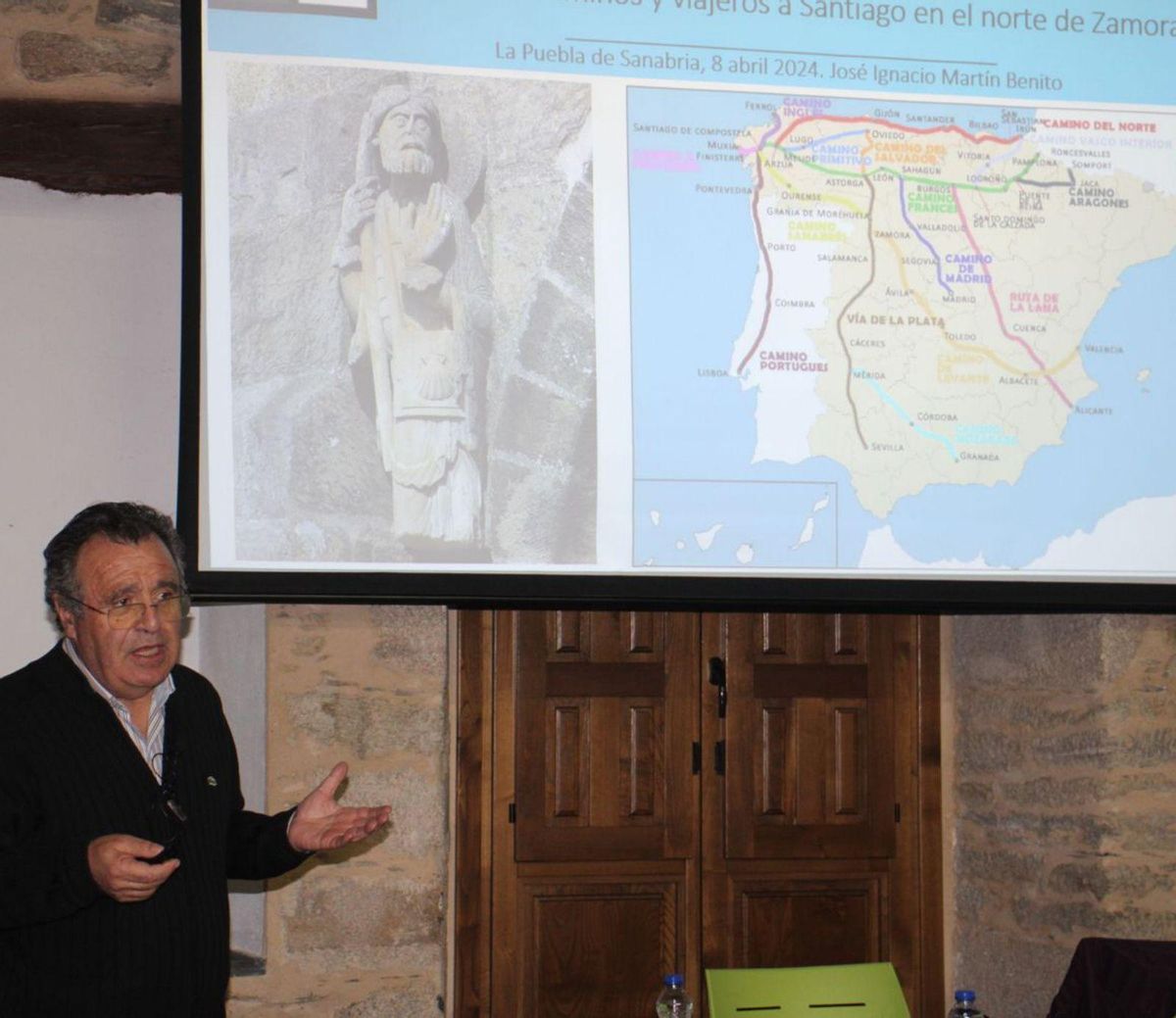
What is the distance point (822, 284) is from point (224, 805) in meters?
1.66

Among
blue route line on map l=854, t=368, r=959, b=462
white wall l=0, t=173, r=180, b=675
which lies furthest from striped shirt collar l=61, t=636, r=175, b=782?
blue route line on map l=854, t=368, r=959, b=462

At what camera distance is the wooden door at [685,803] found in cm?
378

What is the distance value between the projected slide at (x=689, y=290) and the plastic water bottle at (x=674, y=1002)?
824 mm

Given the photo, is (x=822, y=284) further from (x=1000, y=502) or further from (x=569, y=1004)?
(x=569, y=1004)

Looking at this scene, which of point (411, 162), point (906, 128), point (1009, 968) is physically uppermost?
point (906, 128)

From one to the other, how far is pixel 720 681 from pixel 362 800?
111 cm

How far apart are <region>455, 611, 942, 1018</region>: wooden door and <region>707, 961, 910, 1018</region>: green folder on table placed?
937 mm

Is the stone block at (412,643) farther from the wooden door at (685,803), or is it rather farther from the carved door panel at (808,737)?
the carved door panel at (808,737)

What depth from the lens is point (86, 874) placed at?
1948 mm

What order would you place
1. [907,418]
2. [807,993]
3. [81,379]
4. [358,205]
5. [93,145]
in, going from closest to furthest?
[807,993]
[358,205]
[907,418]
[93,145]
[81,379]

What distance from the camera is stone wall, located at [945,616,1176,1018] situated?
11.6 ft

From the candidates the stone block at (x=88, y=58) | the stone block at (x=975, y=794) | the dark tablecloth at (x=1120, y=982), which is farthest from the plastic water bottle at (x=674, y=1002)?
the stone block at (x=88, y=58)

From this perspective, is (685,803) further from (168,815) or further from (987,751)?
(168,815)

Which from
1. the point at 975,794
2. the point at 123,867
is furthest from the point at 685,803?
the point at 123,867
